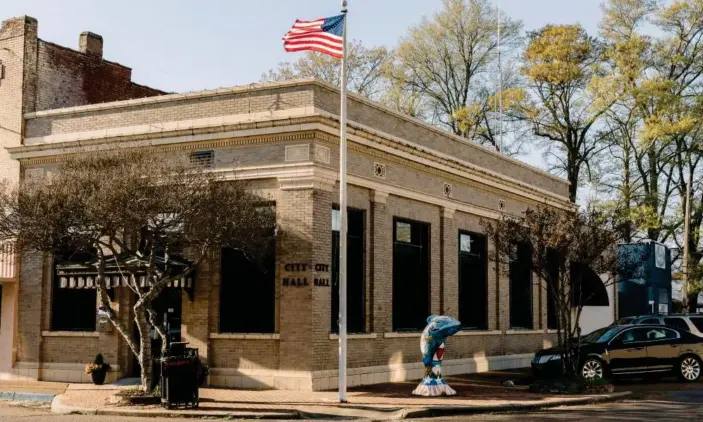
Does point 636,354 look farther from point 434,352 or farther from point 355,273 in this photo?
point 355,273

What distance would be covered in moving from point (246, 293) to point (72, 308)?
5.33m

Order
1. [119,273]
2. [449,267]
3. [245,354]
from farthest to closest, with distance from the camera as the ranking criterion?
→ [449,267], [245,354], [119,273]

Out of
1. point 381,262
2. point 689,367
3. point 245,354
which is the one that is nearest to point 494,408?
point 245,354

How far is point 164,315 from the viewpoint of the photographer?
2311 cm

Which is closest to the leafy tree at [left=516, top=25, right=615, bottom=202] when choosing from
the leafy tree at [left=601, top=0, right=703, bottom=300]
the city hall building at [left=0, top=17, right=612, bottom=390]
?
the leafy tree at [left=601, top=0, right=703, bottom=300]

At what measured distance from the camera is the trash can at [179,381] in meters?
17.7

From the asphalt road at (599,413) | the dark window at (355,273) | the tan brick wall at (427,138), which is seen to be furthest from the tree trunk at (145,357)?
the tan brick wall at (427,138)

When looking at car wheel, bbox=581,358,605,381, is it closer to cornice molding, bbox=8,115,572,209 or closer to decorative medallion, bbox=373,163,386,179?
cornice molding, bbox=8,115,572,209

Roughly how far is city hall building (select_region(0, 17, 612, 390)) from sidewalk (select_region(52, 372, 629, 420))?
1222 millimetres

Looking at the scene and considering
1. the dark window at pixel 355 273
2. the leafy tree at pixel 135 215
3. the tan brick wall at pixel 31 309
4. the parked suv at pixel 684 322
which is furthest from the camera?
the parked suv at pixel 684 322

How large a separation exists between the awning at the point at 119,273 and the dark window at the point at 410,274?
19.7 feet

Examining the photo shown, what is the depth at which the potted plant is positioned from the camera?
2258 cm

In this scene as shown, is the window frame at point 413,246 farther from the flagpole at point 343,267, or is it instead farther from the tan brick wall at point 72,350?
the tan brick wall at point 72,350

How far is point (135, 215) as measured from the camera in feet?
59.0
